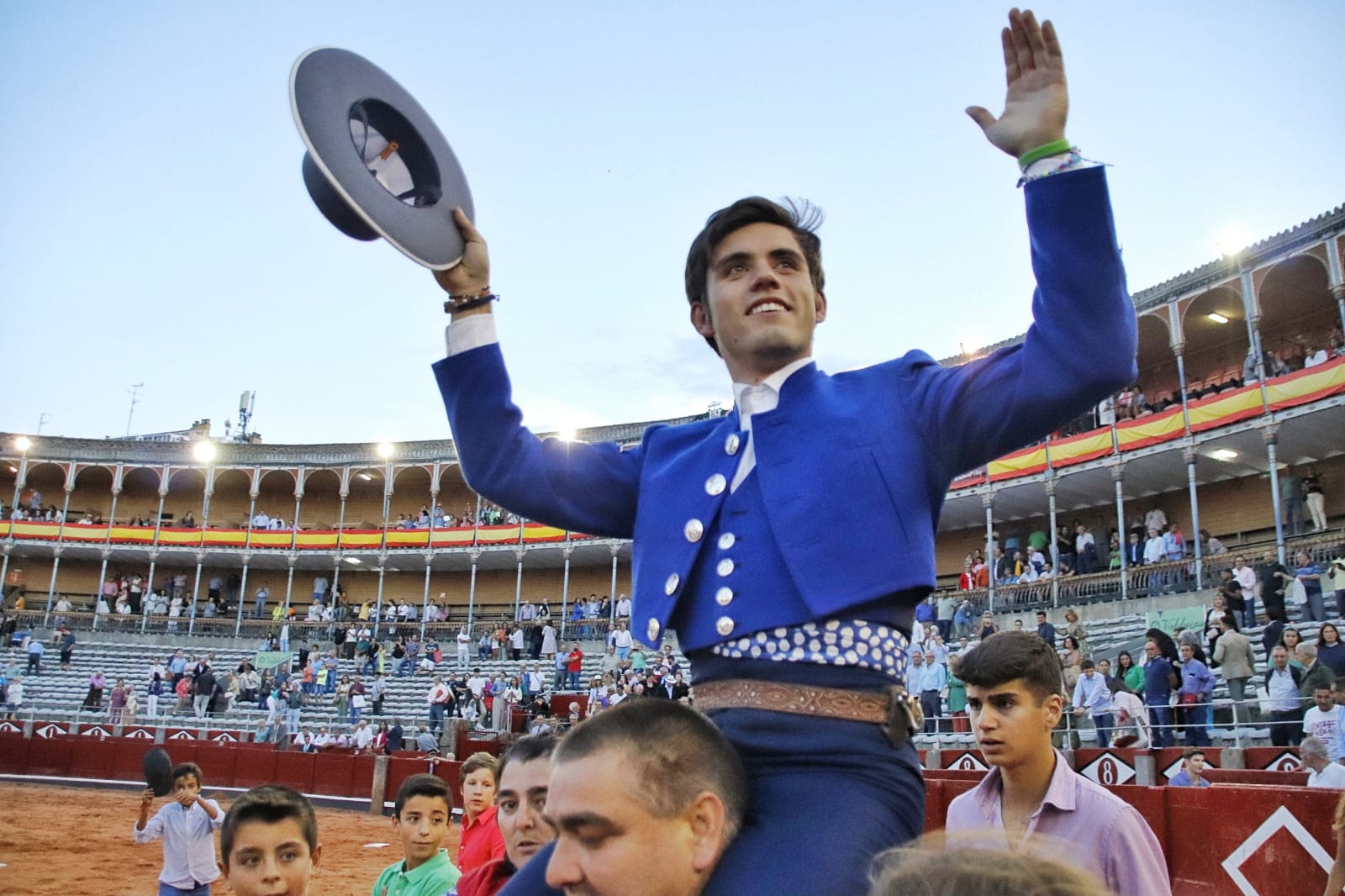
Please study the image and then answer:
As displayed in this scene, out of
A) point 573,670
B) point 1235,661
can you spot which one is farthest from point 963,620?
point 1235,661

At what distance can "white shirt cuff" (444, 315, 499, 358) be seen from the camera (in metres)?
2.12

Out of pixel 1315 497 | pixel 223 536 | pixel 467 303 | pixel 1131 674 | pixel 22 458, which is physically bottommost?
pixel 1131 674

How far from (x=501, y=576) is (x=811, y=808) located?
38271 mm

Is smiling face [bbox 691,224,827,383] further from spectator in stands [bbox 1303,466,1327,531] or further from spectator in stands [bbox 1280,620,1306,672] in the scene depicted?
spectator in stands [bbox 1303,466,1327,531]

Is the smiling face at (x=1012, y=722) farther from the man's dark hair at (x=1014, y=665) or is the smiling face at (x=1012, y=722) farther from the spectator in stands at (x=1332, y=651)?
the spectator in stands at (x=1332, y=651)

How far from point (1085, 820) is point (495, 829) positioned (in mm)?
3232

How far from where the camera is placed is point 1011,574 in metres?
24.5

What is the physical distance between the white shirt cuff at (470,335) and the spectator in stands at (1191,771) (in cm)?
701

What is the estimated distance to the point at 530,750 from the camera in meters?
3.85

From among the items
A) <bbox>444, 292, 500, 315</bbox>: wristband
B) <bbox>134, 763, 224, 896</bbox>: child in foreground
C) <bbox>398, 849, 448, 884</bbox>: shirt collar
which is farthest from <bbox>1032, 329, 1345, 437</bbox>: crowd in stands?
<bbox>444, 292, 500, 315</bbox>: wristband

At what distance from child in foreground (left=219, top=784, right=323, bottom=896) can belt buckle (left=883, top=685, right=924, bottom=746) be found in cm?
276

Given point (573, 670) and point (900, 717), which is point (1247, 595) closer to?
point (573, 670)

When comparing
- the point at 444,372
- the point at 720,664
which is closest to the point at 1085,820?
the point at 720,664

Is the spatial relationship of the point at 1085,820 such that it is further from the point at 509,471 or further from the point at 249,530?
the point at 249,530
